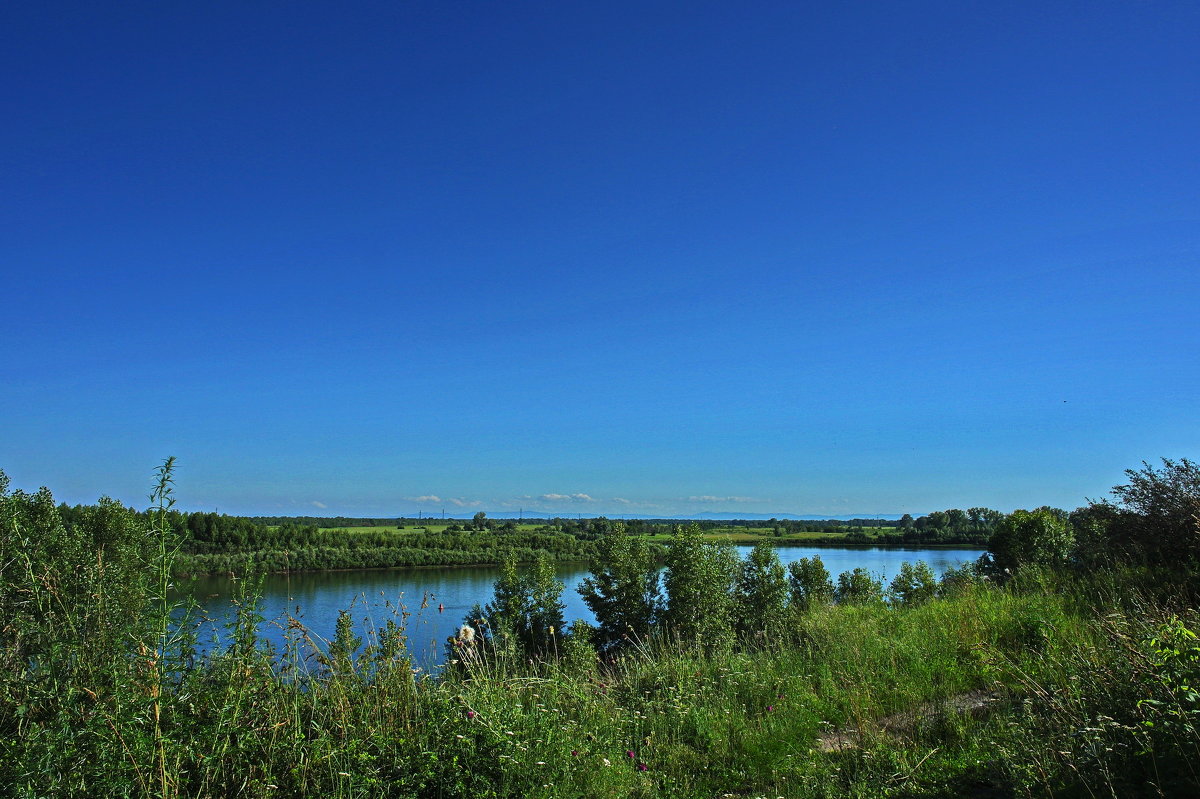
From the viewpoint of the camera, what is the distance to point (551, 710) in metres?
4.50

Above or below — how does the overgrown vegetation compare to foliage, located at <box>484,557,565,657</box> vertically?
above

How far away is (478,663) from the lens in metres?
5.39

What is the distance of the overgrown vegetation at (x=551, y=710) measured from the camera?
3076 mm

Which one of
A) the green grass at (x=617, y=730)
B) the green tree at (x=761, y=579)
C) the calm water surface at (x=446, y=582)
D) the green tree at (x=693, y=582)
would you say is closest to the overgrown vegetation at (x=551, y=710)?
the green grass at (x=617, y=730)

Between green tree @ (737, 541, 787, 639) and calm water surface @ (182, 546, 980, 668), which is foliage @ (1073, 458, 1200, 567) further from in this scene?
green tree @ (737, 541, 787, 639)

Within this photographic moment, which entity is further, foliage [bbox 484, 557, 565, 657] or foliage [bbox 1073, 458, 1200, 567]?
foliage [bbox 484, 557, 565, 657]

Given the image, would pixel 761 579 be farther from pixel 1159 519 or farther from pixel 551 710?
pixel 551 710

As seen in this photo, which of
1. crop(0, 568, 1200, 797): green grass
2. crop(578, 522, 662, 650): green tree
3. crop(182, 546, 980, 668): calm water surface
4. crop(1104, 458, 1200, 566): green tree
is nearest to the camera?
crop(0, 568, 1200, 797): green grass

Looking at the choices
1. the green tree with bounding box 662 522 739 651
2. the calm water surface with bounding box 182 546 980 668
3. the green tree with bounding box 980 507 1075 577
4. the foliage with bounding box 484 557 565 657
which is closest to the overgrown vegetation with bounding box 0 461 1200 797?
the green tree with bounding box 662 522 739 651

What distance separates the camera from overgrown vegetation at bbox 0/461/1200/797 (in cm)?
308

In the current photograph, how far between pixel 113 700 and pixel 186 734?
1.33 ft

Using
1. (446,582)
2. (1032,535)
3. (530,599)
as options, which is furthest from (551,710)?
(446,582)

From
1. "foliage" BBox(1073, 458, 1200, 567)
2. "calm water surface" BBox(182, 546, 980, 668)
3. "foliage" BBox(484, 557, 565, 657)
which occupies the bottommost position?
"calm water surface" BBox(182, 546, 980, 668)

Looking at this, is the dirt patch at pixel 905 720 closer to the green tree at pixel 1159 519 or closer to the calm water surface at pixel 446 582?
the green tree at pixel 1159 519
